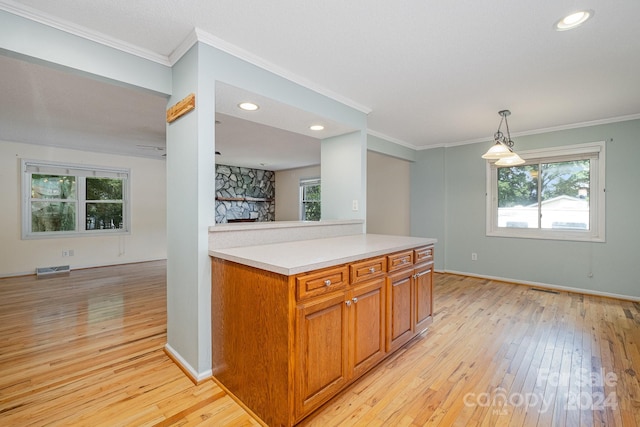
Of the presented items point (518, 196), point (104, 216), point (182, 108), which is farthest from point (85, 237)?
point (518, 196)

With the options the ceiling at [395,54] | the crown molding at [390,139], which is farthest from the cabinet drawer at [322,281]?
the crown molding at [390,139]

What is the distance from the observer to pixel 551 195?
431cm

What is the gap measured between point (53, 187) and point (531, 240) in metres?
8.46

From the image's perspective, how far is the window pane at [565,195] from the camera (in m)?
4.07

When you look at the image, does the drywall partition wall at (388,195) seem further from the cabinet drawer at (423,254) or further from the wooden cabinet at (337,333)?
the wooden cabinet at (337,333)

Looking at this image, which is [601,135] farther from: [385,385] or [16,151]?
[16,151]

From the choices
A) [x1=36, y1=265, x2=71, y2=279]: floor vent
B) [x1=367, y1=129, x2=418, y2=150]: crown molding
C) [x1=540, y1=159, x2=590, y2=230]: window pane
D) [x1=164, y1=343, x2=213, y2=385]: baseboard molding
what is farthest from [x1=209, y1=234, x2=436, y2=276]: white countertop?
[x1=36, y1=265, x2=71, y2=279]: floor vent

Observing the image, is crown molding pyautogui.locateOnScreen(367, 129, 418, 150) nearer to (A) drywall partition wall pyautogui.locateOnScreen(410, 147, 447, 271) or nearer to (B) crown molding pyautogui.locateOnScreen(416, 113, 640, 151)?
(A) drywall partition wall pyautogui.locateOnScreen(410, 147, 447, 271)

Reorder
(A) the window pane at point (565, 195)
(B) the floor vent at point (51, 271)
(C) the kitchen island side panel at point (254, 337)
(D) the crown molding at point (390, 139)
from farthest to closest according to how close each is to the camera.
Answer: (B) the floor vent at point (51, 271)
(D) the crown molding at point (390, 139)
(A) the window pane at point (565, 195)
(C) the kitchen island side panel at point (254, 337)

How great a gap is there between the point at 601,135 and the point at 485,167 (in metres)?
1.42

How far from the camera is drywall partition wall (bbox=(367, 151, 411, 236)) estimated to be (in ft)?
19.3

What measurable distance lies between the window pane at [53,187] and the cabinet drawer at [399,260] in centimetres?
640

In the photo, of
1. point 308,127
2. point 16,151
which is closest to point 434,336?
point 308,127

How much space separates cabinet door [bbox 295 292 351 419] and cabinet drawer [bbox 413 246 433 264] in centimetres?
100
